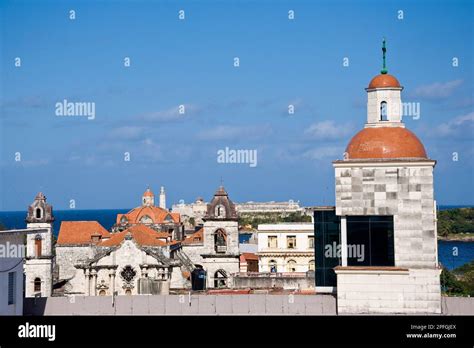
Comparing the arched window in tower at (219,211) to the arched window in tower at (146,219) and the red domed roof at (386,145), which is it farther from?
the arched window in tower at (146,219)

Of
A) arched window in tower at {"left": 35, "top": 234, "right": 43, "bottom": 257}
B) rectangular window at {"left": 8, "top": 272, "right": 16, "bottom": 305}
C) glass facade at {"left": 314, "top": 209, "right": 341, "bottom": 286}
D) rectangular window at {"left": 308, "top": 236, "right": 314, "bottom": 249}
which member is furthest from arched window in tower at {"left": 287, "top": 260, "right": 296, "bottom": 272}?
rectangular window at {"left": 8, "top": 272, "right": 16, "bottom": 305}

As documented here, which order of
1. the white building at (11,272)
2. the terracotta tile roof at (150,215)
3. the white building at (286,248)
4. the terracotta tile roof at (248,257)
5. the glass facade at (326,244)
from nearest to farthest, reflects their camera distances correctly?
the white building at (11,272)
the glass facade at (326,244)
the white building at (286,248)
the terracotta tile roof at (248,257)
the terracotta tile roof at (150,215)

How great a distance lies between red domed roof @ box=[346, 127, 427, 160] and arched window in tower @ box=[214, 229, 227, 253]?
24.0 meters

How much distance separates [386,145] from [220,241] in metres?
25.6

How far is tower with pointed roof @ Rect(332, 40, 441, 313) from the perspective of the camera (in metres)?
31.4

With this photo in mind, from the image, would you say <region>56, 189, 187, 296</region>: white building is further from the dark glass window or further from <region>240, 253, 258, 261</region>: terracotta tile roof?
the dark glass window

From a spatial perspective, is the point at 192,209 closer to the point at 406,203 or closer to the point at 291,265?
the point at 291,265

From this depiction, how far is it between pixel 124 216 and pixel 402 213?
176 feet

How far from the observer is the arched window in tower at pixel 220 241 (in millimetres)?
55844

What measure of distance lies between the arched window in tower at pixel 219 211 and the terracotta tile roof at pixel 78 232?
1680 centimetres

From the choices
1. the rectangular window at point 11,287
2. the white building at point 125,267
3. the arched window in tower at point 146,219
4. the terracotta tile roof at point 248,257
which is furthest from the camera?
the arched window in tower at point 146,219

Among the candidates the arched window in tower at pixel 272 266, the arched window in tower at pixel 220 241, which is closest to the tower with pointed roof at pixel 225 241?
the arched window in tower at pixel 220 241

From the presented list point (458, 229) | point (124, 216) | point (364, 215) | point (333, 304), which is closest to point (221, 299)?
point (333, 304)
